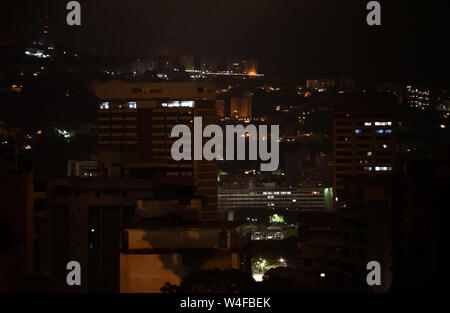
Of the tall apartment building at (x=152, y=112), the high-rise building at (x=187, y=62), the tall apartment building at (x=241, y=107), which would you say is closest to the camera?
the tall apartment building at (x=152, y=112)

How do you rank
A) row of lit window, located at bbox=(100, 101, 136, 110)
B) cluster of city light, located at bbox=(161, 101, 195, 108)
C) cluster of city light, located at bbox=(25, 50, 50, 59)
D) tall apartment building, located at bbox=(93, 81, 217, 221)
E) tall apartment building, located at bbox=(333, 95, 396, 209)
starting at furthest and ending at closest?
1. cluster of city light, located at bbox=(25, 50, 50, 59)
2. row of lit window, located at bbox=(100, 101, 136, 110)
3. cluster of city light, located at bbox=(161, 101, 195, 108)
4. tall apartment building, located at bbox=(93, 81, 217, 221)
5. tall apartment building, located at bbox=(333, 95, 396, 209)

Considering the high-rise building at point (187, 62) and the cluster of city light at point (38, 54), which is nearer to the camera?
the cluster of city light at point (38, 54)

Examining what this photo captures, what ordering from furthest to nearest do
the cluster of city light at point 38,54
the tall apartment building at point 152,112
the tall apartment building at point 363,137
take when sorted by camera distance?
the cluster of city light at point 38,54 → the tall apartment building at point 152,112 → the tall apartment building at point 363,137

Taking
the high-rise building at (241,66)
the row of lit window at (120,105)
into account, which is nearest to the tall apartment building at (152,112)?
the row of lit window at (120,105)

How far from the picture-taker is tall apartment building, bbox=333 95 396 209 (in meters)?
46.0

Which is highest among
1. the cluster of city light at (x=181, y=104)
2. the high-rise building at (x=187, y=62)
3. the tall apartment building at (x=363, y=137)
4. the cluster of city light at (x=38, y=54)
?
the high-rise building at (x=187, y=62)

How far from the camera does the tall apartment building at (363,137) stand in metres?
46.0

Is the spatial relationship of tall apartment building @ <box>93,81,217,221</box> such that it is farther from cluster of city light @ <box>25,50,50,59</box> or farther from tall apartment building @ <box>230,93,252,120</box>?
tall apartment building @ <box>230,93,252,120</box>

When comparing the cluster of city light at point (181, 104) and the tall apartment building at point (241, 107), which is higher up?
the tall apartment building at point (241, 107)

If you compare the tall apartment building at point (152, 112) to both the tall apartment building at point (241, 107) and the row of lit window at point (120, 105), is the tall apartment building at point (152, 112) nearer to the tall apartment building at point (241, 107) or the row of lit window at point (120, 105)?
the row of lit window at point (120, 105)

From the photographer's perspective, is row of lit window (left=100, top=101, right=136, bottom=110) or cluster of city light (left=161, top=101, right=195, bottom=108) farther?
row of lit window (left=100, top=101, right=136, bottom=110)
